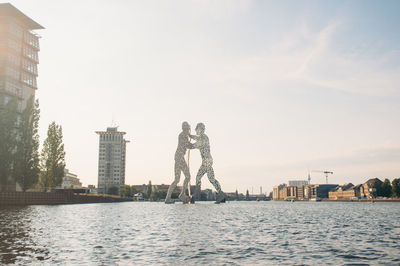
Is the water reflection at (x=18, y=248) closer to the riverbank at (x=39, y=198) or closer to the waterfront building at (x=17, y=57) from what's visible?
the riverbank at (x=39, y=198)

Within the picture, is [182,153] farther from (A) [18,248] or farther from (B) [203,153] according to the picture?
(A) [18,248]

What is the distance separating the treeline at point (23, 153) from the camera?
75.5m

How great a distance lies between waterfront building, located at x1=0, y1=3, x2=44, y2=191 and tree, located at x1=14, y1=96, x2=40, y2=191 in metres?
8.66

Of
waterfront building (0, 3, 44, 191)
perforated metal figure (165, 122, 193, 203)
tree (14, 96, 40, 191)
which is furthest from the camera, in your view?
perforated metal figure (165, 122, 193, 203)

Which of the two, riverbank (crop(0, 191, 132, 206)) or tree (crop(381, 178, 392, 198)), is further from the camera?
tree (crop(381, 178, 392, 198))

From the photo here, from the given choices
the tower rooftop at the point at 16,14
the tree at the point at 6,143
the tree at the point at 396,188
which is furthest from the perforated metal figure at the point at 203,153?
the tree at the point at 396,188

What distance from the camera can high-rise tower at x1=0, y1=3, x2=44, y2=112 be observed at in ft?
298

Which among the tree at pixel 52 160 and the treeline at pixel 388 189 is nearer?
the tree at pixel 52 160

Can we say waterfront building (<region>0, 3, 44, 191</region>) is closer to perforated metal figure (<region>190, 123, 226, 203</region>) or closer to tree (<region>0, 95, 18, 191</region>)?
tree (<region>0, 95, 18, 191</region>)

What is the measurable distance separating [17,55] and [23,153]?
104 ft

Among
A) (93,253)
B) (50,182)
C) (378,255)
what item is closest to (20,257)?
(93,253)

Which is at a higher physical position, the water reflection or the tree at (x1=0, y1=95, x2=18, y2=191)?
the tree at (x1=0, y1=95, x2=18, y2=191)

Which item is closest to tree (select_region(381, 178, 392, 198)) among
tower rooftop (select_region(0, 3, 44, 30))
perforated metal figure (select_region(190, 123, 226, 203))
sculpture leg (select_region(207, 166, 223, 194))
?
sculpture leg (select_region(207, 166, 223, 194))

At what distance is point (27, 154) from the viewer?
263 feet
